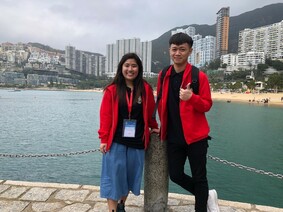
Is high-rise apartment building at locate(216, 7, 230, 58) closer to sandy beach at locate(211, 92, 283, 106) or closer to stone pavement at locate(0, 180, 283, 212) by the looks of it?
sandy beach at locate(211, 92, 283, 106)

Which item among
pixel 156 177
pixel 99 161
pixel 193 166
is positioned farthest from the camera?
pixel 99 161

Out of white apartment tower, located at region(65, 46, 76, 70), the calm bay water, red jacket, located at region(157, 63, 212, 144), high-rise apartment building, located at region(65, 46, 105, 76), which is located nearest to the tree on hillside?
the calm bay water

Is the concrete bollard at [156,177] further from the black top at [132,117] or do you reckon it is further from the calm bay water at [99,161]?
the calm bay water at [99,161]

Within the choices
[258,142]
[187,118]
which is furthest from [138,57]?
[258,142]

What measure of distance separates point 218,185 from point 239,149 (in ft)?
21.7

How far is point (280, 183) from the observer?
31.5ft

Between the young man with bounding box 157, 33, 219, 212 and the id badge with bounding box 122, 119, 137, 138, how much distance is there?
314 millimetres

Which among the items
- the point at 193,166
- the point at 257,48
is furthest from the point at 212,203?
the point at 257,48

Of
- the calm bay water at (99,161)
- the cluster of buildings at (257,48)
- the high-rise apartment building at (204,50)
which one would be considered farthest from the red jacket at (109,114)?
the high-rise apartment building at (204,50)

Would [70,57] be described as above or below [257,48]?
below

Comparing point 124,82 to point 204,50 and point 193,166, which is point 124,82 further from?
point 204,50

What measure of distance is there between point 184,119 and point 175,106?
6.8 inches

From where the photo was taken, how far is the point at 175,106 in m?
2.97

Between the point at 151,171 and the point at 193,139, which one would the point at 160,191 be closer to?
the point at 151,171
